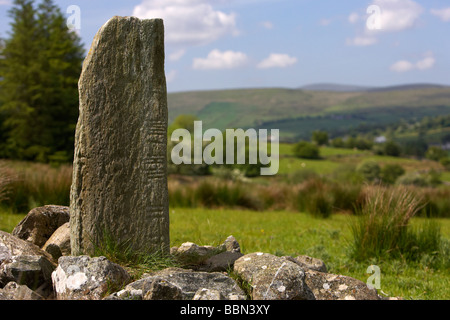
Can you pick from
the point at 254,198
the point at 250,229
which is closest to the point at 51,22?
the point at 254,198

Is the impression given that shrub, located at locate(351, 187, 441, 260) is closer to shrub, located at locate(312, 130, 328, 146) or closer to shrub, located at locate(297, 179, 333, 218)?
shrub, located at locate(297, 179, 333, 218)

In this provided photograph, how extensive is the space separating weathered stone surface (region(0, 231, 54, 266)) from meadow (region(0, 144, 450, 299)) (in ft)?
7.18

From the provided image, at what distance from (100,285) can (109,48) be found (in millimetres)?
2314

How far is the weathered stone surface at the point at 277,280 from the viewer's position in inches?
149

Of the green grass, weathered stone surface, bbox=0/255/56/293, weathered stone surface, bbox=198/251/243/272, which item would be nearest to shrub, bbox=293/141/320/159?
the green grass

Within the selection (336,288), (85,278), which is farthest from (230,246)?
(85,278)

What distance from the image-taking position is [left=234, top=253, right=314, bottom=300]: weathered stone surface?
149 inches

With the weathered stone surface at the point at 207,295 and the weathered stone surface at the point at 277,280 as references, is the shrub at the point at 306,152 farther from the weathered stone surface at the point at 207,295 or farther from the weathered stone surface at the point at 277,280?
the weathered stone surface at the point at 207,295

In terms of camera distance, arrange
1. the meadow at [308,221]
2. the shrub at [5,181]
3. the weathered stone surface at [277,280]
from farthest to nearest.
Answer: the shrub at [5,181]
the meadow at [308,221]
the weathered stone surface at [277,280]

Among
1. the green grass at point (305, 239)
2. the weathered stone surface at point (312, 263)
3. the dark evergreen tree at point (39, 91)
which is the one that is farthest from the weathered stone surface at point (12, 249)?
the dark evergreen tree at point (39, 91)

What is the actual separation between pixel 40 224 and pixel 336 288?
363 cm

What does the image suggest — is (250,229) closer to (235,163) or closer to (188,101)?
(235,163)

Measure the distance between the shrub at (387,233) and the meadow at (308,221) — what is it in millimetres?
17

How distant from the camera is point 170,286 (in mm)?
3611
